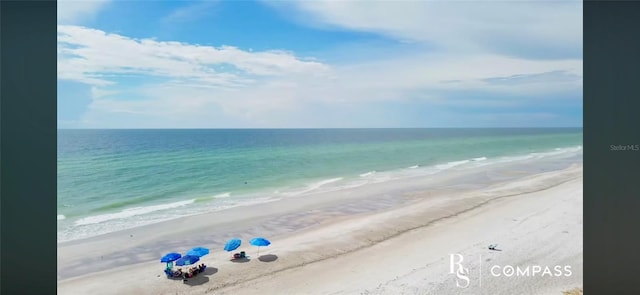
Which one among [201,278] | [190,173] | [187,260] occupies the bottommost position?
[201,278]

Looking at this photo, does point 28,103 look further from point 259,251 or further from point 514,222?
point 514,222

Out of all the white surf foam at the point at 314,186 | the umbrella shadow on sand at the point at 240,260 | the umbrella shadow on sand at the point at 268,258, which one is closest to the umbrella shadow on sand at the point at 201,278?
the umbrella shadow on sand at the point at 240,260

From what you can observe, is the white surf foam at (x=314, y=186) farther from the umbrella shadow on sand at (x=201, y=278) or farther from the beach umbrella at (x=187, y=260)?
the beach umbrella at (x=187, y=260)

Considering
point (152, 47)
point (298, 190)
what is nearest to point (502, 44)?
point (298, 190)

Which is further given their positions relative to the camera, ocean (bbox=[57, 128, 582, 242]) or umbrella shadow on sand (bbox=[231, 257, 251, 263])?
ocean (bbox=[57, 128, 582, 242])

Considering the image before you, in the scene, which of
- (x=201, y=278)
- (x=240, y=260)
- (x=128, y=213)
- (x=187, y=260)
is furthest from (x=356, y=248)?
(x=128, y=213)

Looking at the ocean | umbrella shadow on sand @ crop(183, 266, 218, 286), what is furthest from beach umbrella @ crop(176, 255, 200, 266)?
the ocean

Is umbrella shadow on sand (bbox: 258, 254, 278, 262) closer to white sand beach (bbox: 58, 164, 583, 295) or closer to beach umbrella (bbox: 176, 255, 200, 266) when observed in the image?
white sand beach (bbox: 58, 164, 583, 295)

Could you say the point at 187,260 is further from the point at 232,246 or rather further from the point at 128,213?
the point at 128,213
